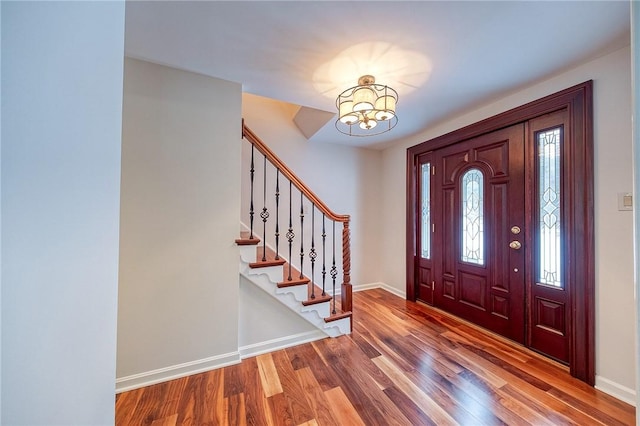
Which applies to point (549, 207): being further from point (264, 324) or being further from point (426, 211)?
point (264, 324)

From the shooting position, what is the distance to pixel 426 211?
3131 mm

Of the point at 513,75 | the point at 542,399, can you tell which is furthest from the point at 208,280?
the point at 513,75

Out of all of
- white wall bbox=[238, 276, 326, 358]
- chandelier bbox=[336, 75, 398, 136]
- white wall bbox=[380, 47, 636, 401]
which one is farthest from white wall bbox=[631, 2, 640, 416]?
white wall bbox=[238, 276, 326, 358]

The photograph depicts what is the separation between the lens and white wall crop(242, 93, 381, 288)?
3.12 metres

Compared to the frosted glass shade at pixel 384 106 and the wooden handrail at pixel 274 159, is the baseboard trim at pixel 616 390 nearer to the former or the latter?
the wooden handrail at pixel 274 159

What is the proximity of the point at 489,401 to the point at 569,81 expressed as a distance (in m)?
2.42

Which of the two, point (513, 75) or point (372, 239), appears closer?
point (513, 75)

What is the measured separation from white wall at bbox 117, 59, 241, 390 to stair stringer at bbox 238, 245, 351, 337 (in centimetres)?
12

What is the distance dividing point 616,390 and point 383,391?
155cm

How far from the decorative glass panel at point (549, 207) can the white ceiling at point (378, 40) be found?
0.56m

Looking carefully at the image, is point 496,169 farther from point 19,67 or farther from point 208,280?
point 19,67

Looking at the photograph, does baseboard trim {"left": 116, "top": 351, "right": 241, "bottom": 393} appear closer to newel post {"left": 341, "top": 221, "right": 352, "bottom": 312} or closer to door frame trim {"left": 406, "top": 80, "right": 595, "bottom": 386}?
newel post {"left": 341, "top": 221, "right": 352, "bottom": 312}

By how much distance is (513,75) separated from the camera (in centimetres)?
186

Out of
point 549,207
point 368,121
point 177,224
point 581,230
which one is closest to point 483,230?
point 549,207
